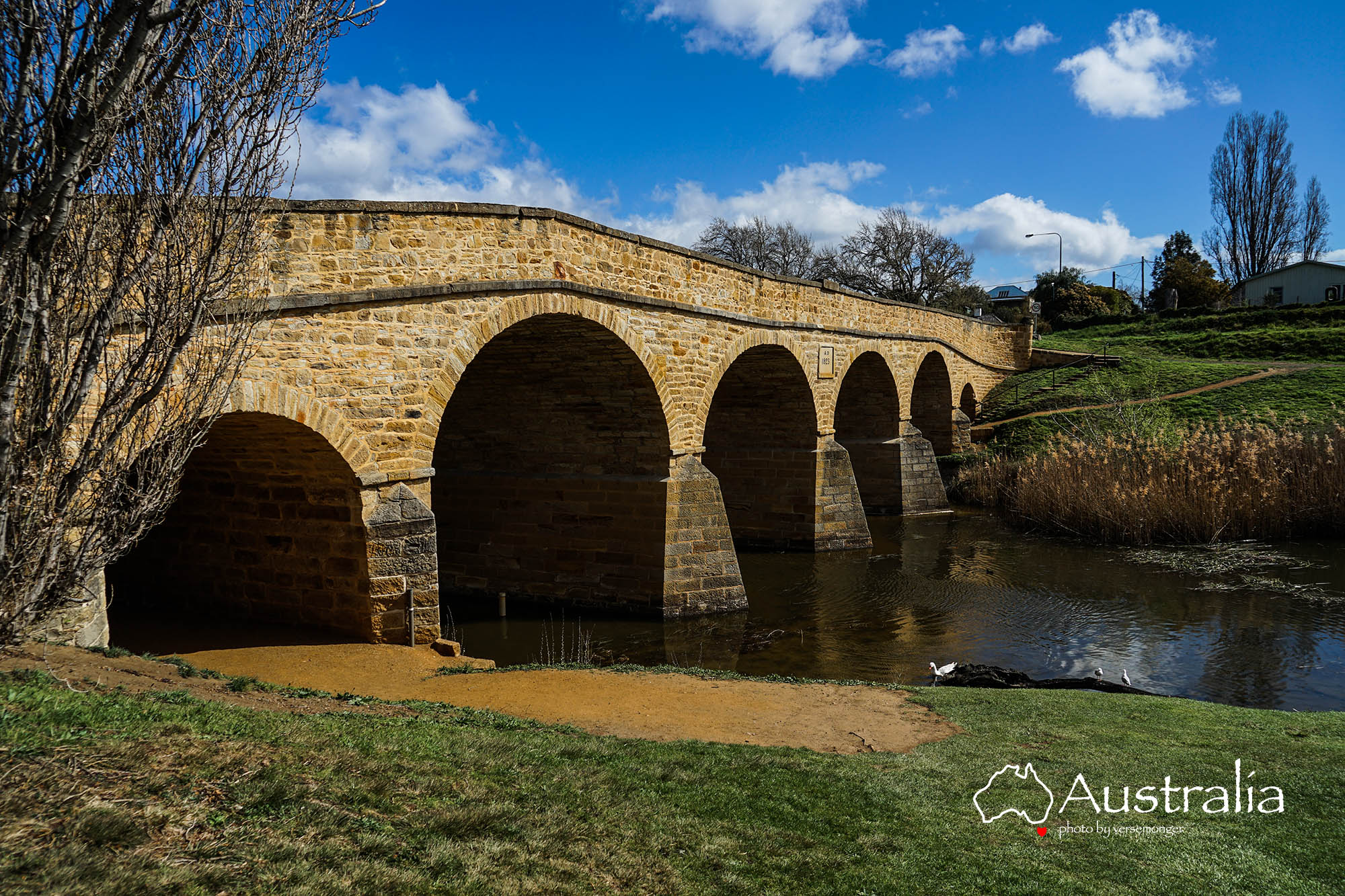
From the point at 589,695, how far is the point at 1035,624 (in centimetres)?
738

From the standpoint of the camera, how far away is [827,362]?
16.6 metres

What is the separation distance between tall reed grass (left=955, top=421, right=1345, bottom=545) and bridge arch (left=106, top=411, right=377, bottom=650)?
13.9 m

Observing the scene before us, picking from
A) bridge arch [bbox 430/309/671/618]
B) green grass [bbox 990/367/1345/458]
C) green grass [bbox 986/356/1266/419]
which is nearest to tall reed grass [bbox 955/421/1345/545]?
green grass [bbox 990/367/1345/458]

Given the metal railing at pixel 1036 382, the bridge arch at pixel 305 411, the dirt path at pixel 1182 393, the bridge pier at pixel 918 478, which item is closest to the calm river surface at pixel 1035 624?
the bridge arch at pixel 305 411

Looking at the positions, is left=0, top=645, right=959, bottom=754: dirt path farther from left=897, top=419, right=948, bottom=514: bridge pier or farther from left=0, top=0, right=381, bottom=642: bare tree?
left=897, top=419, right=948, bottom=514: bridge pier

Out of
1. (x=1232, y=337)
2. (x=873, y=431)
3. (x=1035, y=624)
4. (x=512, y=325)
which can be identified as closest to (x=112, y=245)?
(x=512, y=325)

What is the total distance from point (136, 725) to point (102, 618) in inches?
112

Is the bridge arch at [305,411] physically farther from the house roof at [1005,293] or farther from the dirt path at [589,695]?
the house roof at [1005,293]

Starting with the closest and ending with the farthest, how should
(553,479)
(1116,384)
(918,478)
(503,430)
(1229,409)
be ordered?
(553,479), (503,430), (918,478), (1229,409), (1116,384)

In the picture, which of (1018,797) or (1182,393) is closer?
(1018,797)

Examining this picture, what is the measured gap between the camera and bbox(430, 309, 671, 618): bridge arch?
452 inches

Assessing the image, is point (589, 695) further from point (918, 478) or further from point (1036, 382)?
point (1036, 382)

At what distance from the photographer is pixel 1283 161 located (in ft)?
157

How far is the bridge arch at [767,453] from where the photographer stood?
16.3 metres
